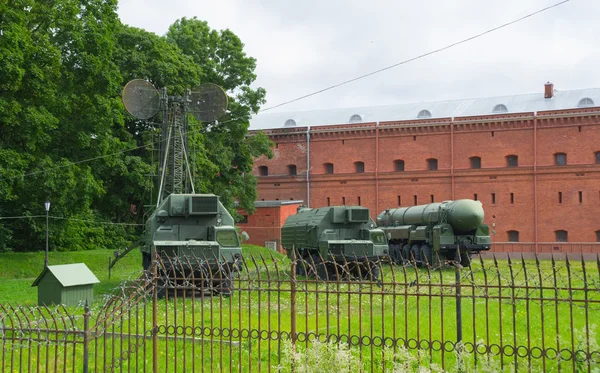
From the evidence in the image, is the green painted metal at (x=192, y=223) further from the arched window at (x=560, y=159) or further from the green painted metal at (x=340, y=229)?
the arched window at (x=560, y=159)

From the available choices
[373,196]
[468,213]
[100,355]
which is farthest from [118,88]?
[373,196]

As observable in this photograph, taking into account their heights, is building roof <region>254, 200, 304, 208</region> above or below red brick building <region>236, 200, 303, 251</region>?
above

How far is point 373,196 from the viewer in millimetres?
43531

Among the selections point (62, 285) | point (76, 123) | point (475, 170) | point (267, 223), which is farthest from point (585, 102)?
point (62, 285)

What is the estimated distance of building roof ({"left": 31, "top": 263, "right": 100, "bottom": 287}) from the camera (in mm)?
13852

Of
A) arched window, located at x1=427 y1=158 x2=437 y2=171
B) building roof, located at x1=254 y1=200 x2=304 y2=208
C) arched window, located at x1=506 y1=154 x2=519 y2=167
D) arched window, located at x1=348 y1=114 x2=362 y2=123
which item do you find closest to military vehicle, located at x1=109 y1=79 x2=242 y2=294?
building roof, located at x1=254 y1=200 x2=304 y2=208

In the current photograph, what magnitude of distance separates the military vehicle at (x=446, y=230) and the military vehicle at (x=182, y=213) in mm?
9264

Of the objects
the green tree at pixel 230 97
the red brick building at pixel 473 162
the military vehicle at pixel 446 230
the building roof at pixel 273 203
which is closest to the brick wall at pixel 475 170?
the red brick building at pixel 473 162

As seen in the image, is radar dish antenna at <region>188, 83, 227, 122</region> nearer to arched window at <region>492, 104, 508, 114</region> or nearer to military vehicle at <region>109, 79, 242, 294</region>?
military vehicle at <region>109, 79, 242, 294</region>

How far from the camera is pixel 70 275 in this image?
14211 millimetres

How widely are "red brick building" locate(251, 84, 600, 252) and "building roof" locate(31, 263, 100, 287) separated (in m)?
30.1

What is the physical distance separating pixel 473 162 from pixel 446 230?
54.0ft

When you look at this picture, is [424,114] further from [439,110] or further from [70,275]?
[70,275]

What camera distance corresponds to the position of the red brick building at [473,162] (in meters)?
38.8
